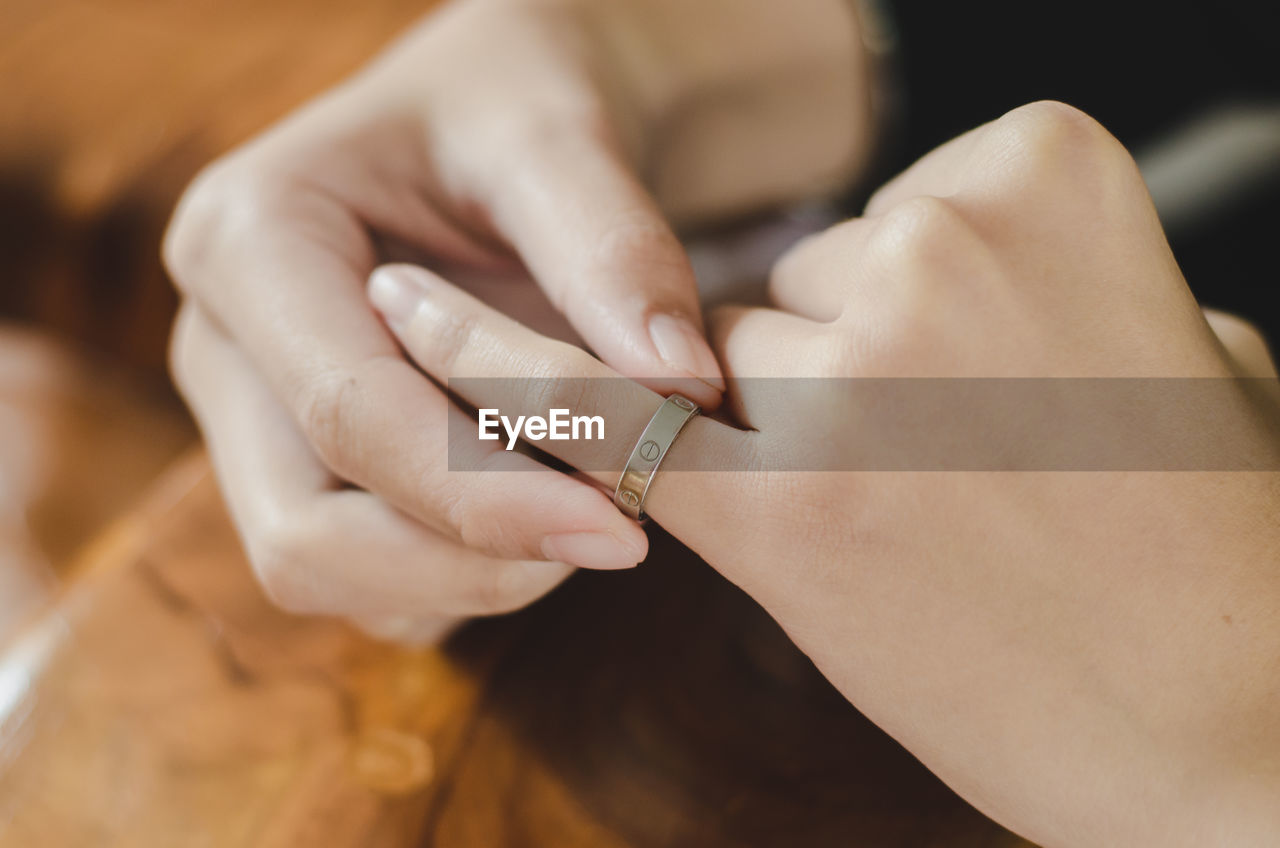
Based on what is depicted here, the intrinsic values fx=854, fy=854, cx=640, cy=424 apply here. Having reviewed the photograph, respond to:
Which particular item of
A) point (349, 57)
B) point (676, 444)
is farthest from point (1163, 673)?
point (349, 57)

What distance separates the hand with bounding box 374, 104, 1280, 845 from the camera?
48 centimetres

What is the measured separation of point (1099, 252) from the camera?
51cm

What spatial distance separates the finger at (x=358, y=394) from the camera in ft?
1.83

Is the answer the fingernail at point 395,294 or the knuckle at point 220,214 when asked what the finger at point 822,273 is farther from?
the knuckle at point 220,214

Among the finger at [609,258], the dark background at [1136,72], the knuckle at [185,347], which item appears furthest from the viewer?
the dark background at [1136,72]

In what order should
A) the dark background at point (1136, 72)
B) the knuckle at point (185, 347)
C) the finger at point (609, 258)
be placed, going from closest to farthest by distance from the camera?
the finger at point (609, 258) < the knuckle at point (185, 347) < the dark background at point (1136, 72)

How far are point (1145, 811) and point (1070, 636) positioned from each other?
0.11 m

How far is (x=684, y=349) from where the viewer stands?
1.88ft

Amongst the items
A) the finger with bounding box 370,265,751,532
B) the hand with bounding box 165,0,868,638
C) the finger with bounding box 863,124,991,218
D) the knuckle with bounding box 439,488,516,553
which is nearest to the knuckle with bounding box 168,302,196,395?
the hand with bounding box 165,0,868,638

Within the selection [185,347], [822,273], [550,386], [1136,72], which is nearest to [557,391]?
[550,386]

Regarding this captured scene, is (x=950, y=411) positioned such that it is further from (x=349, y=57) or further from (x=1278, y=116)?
(x=349, y=57)

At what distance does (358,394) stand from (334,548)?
123 mm

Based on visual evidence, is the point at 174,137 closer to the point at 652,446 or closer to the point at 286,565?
the point at 286,565

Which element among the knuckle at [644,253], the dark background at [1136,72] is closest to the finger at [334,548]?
the knuckle at [644,253]
